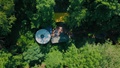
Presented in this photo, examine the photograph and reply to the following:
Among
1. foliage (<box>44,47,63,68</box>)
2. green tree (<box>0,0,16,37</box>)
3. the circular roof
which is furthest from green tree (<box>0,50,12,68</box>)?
foliage (<box>44,47,63,68</box>)

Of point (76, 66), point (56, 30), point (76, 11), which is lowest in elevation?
point (76, 66)

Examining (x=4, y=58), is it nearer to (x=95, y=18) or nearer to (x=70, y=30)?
(x=70, y=30)

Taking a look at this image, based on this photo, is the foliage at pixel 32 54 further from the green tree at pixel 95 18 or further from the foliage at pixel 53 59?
the green tree at pixel 95 18

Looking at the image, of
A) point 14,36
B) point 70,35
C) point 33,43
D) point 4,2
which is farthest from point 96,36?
point 4,2

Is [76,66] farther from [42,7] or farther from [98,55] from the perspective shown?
[42,7]

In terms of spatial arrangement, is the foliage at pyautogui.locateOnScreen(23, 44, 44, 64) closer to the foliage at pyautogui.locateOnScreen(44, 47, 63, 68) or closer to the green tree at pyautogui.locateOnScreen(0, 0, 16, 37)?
the foliage at pyautogui.locateOnScreen(44, 47, 63, 68)

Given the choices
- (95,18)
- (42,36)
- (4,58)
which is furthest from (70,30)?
(4,58)

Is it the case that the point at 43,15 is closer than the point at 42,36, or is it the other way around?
the point at 43,15
